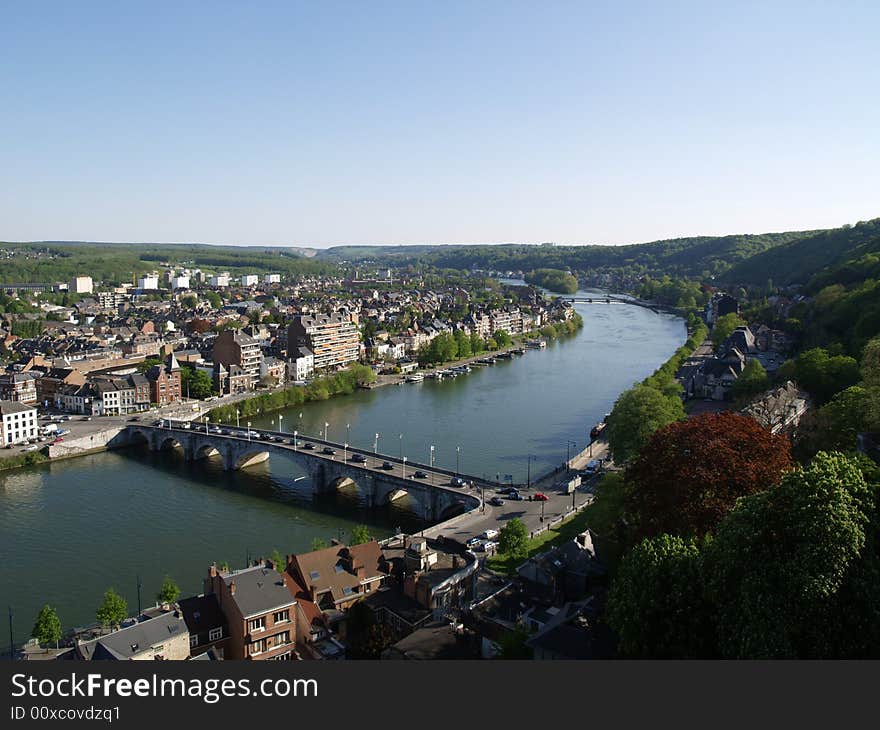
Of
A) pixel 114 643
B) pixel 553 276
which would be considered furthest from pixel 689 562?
pixel 553 276

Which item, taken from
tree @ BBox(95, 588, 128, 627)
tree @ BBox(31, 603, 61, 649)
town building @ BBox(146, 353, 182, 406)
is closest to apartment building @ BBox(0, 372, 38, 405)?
town building @ BBox(146, 353, 182, 406)

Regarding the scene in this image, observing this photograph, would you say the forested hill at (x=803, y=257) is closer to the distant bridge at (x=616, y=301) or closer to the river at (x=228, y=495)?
the distant bridge at (x=616, y=301)

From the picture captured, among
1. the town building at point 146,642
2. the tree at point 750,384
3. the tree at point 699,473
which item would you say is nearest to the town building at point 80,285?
the tree at point 750,384

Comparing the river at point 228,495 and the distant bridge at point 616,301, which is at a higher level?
the distant bridge at point 616,301

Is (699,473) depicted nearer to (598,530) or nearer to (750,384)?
(598,530)

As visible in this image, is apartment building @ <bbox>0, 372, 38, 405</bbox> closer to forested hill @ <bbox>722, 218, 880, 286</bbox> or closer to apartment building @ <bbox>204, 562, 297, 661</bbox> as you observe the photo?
apartment building @ <bbox>204, 562, 297, 661</bbox>

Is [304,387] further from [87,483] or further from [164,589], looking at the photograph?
[164,589]
